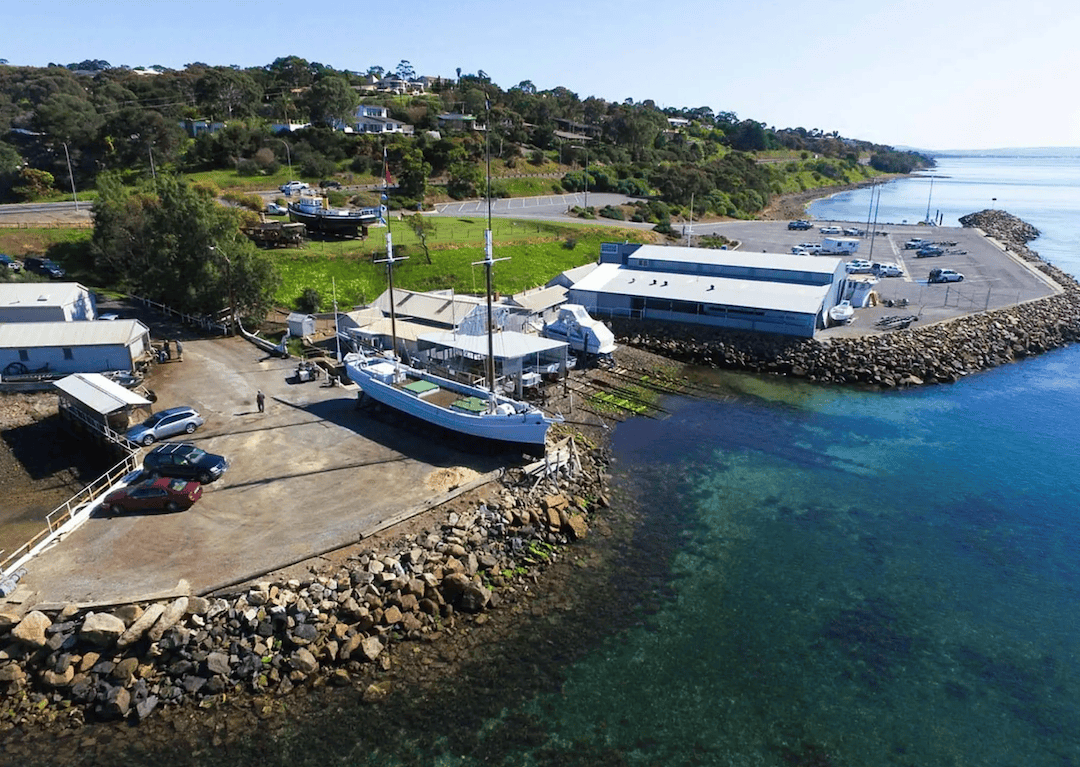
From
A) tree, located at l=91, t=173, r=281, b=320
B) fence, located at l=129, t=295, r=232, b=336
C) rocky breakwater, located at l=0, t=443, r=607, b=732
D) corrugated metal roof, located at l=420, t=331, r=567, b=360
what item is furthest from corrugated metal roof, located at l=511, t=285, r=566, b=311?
rocky breakwater, located at l=0, t=443, r=607, b=732

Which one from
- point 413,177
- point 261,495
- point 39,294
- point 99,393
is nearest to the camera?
point 261,495

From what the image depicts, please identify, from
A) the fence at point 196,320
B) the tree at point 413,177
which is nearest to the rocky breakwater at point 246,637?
the fence at point 196,320

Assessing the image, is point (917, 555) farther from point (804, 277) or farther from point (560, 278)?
point (560, 278)

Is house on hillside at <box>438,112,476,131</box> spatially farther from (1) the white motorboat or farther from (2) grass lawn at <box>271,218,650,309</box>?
(1) the white motorboat

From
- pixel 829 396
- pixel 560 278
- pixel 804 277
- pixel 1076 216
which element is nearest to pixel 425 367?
pixel 560 278

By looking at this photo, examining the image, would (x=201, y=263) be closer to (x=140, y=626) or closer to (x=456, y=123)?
(x=140, y=626)

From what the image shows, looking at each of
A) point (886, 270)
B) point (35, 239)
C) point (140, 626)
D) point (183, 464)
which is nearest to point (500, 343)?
point (183, 464)
